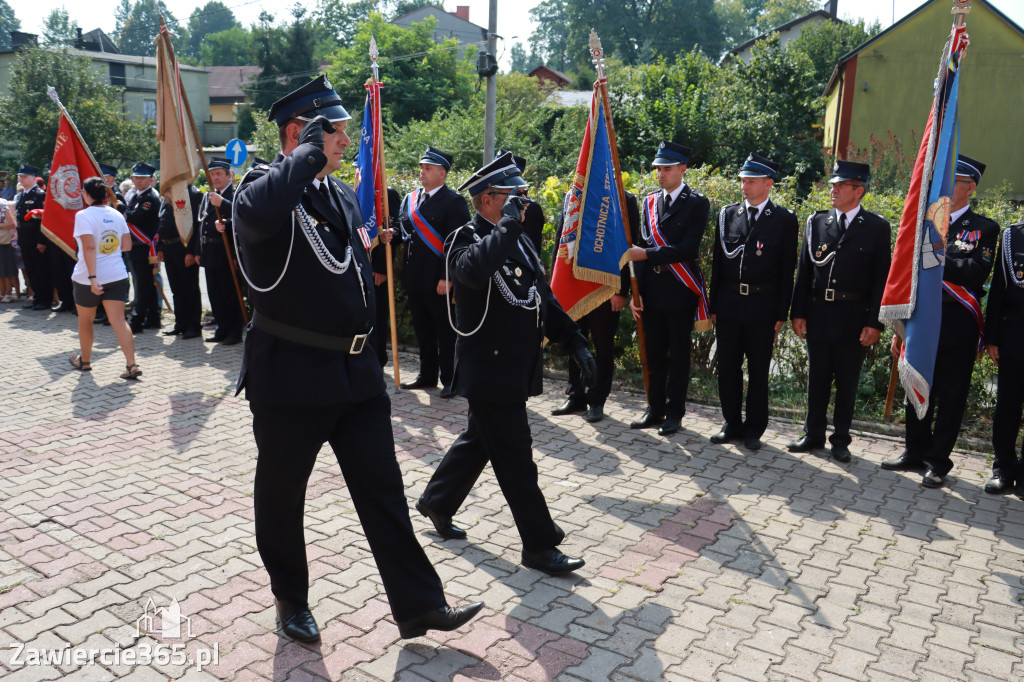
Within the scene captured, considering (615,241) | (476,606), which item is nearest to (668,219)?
(615,241)

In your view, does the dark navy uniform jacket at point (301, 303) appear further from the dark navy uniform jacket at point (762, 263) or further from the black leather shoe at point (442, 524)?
the dark navy uniform jacket at point (762, 263)

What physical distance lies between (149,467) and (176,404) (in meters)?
1.64

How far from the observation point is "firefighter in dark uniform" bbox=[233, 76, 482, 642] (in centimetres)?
321

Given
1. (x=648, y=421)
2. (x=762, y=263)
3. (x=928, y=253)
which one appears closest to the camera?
(x=928, y=253)

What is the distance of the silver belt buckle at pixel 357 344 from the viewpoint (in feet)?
11.0

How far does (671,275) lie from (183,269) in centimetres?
631

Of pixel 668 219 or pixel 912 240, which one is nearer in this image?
pixel 912 240

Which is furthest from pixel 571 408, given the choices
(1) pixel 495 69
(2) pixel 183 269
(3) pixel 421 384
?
(1) pixel 495 69

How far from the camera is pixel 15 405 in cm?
714

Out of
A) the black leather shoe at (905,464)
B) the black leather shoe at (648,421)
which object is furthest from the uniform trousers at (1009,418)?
the black leather shoe at (648,421)

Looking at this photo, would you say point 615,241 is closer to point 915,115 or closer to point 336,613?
point 336,613

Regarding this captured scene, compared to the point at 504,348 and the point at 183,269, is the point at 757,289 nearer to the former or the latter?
the point at 504,348

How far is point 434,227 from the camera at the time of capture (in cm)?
747

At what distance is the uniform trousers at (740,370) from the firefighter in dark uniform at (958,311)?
3.05 feet
